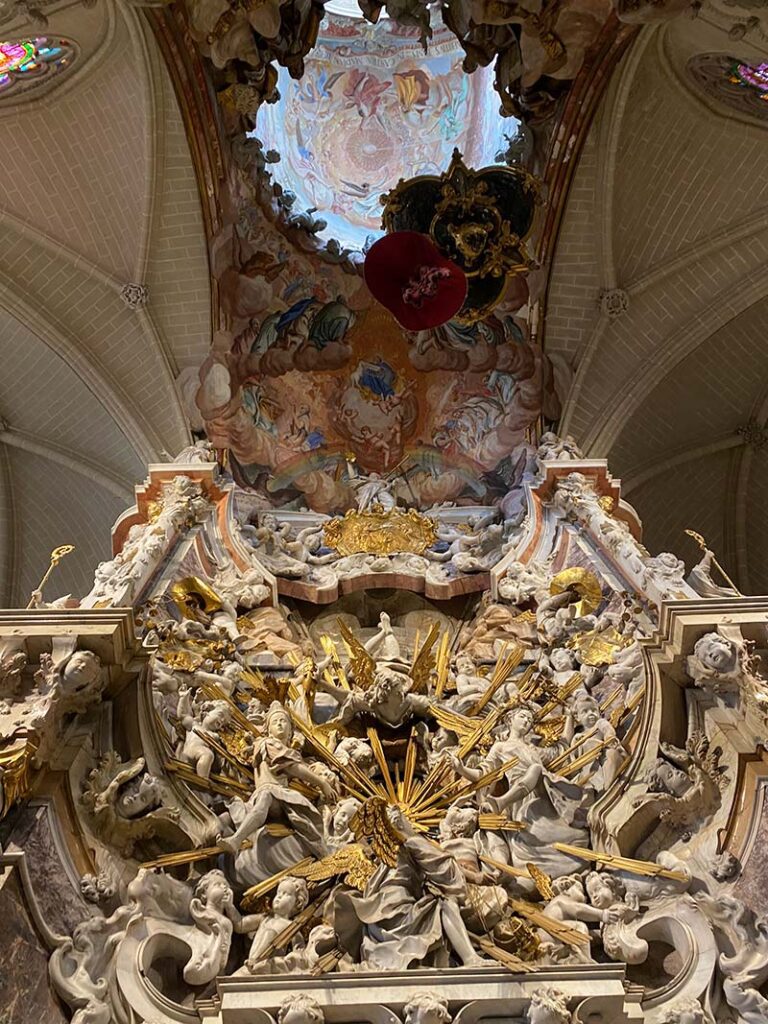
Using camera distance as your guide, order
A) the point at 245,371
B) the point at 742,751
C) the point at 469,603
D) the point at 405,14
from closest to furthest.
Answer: the point at 742,751, the point at 469,603, the point at 405,14, the point at 245,371

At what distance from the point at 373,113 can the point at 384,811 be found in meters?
13.0

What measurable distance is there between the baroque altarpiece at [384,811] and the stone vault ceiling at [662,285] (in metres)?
4.48

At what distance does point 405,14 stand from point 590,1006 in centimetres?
1022

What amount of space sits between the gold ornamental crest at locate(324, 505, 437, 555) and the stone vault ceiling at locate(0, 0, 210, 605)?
7.77ft

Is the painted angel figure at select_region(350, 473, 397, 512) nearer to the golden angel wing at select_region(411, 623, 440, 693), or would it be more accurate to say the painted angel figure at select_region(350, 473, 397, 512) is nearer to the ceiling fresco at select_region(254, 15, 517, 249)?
the golden angel wing at select_region(411, 623, 440, 693)

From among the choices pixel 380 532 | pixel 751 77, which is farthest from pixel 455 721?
pixel 751 77

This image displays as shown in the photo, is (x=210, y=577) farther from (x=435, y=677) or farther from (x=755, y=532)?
(x=755, y=532)

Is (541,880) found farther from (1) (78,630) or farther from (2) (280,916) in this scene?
(1) (78,630)

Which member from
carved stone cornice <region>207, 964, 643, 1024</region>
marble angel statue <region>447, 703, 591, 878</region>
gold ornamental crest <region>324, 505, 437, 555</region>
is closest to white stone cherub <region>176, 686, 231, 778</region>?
marble angel statue <region>447, 703, 591, 878</region>

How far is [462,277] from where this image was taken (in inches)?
456

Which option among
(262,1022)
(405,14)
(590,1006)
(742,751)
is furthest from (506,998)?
(405,14)

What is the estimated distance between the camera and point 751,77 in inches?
477

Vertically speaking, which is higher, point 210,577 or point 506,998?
point 506,998

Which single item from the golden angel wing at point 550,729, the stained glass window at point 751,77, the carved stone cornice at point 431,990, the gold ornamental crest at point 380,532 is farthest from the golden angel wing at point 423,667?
the stained glass window at point 751,77
